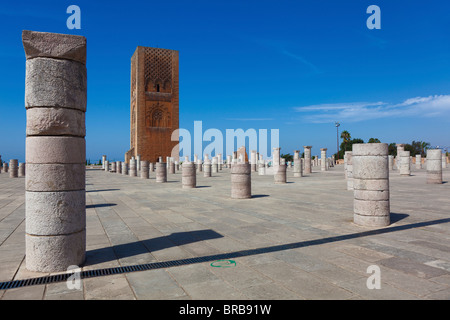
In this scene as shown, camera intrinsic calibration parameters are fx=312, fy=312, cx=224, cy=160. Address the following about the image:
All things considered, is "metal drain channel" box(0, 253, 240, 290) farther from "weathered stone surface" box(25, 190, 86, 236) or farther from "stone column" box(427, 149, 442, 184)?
"stone column" box(427, 149, 442, 184)

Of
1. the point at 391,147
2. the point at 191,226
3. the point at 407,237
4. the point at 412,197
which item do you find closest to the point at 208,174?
the point at 412,197

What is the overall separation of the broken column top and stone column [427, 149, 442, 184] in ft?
53.2

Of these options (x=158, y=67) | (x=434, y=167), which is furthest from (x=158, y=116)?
(x=434, y=167)

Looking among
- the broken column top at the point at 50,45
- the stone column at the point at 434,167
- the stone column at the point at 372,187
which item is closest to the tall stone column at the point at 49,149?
the broken column top at the point at 50,45

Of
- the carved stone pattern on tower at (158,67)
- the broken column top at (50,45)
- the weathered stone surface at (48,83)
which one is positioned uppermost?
the carved stone pattern on tower at (158,67)

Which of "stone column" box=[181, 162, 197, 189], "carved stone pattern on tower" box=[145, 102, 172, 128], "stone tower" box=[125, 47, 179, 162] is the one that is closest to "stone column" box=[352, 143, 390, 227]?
"stone column" box=[181, 162, 197, 189]

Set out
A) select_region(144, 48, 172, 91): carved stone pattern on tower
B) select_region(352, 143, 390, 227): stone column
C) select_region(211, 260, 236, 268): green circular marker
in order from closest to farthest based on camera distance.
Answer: select_region(211, 260, 236, 268): green circular marker → select_region(352, 143, 390, 227): stone column → select_region(144, 48, 172, 91): carved stone pattern on tower

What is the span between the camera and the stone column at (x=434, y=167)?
14.9 metres

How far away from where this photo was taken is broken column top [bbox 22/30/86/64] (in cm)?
380

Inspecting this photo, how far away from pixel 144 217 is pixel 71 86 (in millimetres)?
4164

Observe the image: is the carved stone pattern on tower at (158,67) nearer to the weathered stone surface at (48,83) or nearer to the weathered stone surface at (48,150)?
the weathered stone surface at (48,83)

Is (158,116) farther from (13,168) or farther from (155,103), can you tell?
(13,168)

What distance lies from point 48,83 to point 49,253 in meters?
2.09

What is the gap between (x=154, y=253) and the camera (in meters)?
4.55
